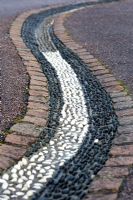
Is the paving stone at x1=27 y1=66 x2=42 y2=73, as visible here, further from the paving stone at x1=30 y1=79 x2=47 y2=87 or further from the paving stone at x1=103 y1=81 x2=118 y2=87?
the paving stone at x1=103 y1=81 x2=118 y2=87

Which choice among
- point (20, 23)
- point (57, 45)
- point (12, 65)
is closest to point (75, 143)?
point (12, 65)

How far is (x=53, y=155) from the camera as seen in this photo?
11.6ft

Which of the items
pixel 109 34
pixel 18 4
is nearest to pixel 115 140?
pixel 109 34

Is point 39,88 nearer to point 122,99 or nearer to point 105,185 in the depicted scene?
point 122,99

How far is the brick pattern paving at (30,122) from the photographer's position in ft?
11.5

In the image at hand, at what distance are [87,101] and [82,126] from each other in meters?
0.63

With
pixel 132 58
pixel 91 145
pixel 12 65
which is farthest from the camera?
pixel 132 58

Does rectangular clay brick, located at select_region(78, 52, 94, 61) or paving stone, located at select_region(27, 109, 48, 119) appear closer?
paving stone, located at select_region(27, 109, 48, 119)

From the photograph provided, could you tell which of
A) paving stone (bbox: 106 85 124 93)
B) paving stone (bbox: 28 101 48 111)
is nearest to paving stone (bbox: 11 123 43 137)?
paving stone (bbox: 28 101 48 111)

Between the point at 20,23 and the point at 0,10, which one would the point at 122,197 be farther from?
the point at 0,10

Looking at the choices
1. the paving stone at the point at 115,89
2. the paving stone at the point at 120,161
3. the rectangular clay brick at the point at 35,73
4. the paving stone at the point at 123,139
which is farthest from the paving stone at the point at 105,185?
the rectangular clay brick at the point at 35,73

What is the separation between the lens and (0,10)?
29.7ft

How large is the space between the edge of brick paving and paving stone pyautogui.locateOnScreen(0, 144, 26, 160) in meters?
0.65

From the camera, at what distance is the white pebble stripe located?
307 centimetres
